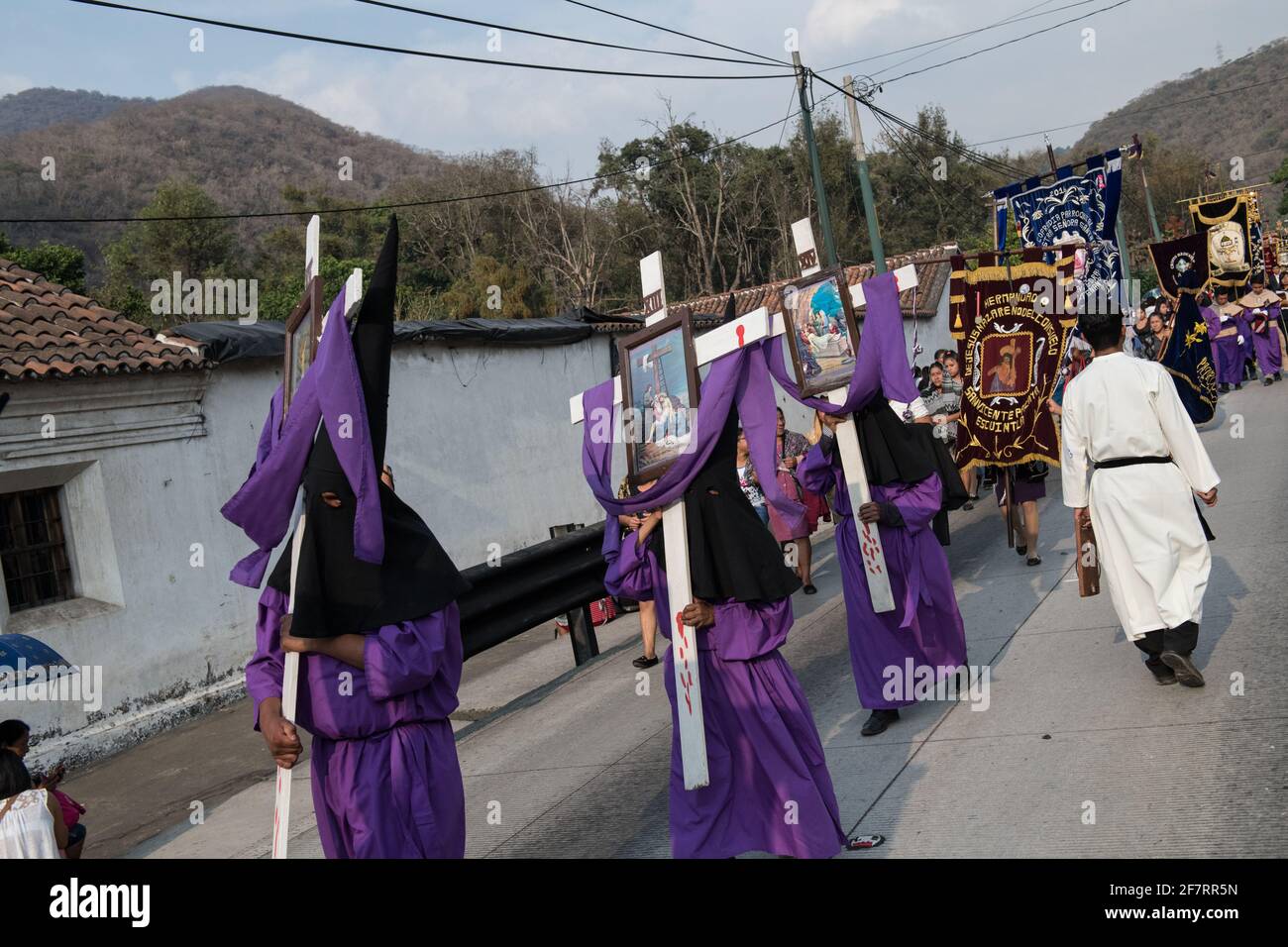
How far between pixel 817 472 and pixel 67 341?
616 cm

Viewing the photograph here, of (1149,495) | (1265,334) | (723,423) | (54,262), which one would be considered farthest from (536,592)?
(54,262)

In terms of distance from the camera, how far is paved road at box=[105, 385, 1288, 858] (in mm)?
4730

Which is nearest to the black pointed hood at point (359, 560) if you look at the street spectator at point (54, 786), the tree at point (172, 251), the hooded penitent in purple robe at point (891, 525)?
the street spectator at point (54, 786)

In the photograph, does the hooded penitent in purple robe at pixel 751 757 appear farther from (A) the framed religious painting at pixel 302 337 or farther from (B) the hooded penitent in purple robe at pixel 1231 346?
(B) the hooded penitent in purple robe at pixel 1231 346

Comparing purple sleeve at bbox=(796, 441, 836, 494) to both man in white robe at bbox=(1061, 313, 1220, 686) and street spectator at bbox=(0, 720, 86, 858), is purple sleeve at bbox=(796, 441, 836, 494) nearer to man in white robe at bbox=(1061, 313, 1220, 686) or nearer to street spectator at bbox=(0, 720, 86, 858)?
man in white robe at bbox=(1061, 313, 1220, 686)

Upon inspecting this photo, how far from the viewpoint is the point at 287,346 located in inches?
171

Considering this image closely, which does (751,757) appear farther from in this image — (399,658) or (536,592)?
(536,592)

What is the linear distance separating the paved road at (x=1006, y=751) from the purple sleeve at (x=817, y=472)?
133cm

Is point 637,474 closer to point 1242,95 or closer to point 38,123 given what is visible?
point 1242,95

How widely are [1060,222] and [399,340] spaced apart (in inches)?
378

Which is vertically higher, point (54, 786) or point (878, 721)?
point (54, 786)

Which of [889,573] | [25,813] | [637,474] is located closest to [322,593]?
[637,474]

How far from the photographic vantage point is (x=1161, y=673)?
629 centimetres

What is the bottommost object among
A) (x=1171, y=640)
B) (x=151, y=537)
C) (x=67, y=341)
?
(x=1171, y=640)
